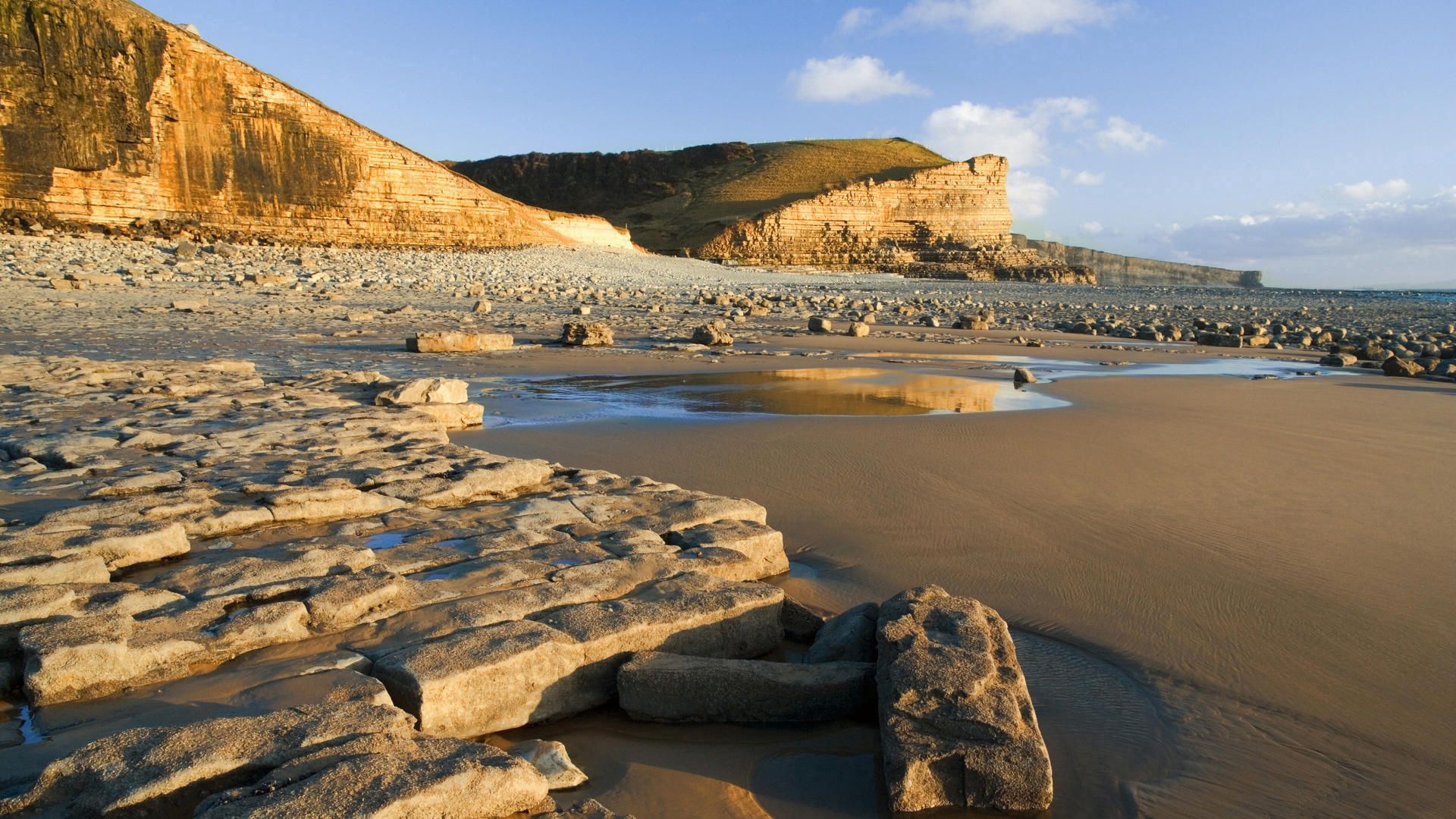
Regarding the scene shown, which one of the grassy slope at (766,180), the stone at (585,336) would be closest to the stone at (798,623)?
the stone at (585,336)

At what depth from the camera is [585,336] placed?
34.3 ft

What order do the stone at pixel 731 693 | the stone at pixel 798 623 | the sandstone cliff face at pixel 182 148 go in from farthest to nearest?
the sandstone cliff face at pixel 182 148
the stone at pixel 798 623
the stone at pixel 731 693

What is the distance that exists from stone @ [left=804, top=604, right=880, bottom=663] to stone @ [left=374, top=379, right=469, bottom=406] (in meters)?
3.95

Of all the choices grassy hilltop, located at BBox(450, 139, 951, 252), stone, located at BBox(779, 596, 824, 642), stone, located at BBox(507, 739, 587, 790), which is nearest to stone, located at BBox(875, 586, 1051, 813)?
stone, located at BBox(779, 596, 824, 642)

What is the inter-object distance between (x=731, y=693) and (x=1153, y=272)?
2854 inches

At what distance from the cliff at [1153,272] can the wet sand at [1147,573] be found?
5958 cm

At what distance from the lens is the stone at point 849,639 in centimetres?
263

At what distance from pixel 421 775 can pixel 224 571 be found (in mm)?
1409

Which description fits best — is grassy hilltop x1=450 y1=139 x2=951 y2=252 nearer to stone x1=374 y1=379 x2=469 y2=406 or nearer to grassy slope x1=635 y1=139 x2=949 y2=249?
grassy slope x1=635 y1=139 x2=949 y2=249

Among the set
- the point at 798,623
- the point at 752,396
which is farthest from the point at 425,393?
the point at 798,623

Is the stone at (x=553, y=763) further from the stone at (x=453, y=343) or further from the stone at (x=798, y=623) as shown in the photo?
the stone at (x=453, y=343)

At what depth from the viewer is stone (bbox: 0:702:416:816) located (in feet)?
5.40

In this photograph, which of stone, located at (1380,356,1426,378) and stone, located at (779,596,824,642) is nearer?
stone, located at (779,596,824,642)

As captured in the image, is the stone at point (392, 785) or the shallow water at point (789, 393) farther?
the shallow water at point (789, 393)
